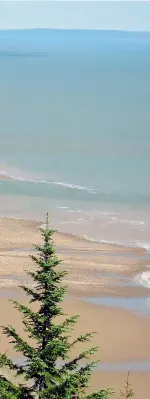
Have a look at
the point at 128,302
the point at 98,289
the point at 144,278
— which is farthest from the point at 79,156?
the point at 128,302

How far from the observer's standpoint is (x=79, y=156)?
188ft

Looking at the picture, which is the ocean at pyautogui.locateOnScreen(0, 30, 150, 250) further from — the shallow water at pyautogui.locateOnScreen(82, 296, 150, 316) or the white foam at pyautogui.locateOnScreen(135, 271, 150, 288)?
the shallow water at pyautogui.locateOnScreen(82, 296, 150, 316)

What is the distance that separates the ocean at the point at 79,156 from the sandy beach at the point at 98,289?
2574mm

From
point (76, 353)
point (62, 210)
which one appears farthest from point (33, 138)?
point (76, 353)

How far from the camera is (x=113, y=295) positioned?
30.3m

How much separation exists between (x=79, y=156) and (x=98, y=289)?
89.9 feet

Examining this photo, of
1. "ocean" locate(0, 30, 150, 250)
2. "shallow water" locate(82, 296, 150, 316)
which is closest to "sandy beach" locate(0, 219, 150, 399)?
"shallow water" locate(82, 296, 150, 316)

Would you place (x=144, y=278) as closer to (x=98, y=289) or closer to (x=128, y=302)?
(x=98, y=289)

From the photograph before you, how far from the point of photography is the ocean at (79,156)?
4166cm

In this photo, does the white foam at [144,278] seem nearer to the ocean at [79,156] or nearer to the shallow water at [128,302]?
the shallow water at [128,302]

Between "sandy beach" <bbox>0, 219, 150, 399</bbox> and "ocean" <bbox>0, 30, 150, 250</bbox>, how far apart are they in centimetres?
257

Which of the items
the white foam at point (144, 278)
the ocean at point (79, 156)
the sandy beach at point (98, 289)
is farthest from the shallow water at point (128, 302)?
the ocean at point (79, 156)

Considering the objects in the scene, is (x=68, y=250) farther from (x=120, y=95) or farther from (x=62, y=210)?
(x=120, y=95)

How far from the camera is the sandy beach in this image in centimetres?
2445
